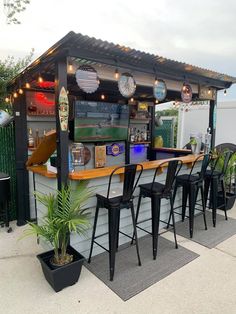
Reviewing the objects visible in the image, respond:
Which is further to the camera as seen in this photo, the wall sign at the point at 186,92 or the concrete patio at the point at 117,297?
the wall sign at the point at 186,92

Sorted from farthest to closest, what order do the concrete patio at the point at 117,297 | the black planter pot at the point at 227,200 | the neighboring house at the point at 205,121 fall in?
the neighboring house at the point at 205,121, the black planter pot at the point at 227,200, the concrete patio at the point at 117,297

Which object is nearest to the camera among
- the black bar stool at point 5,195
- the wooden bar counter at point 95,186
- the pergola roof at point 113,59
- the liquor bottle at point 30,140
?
the pergola roof at point 113,59

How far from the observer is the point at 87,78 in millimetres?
2730

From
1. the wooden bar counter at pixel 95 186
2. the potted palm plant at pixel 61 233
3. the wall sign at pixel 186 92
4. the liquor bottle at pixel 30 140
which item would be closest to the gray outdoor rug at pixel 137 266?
the wooden bar counter at pixel 95 186

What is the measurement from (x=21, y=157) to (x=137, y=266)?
263 centimetres

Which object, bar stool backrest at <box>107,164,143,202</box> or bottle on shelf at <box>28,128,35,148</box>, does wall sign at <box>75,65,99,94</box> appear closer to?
bar stool backrest at <box>107,164,143,202</box>

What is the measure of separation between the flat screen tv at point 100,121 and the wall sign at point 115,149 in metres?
0.20

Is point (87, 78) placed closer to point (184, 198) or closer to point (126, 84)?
point (126, 84)

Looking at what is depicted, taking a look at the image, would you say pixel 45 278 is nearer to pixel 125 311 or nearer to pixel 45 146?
pixel 125 311

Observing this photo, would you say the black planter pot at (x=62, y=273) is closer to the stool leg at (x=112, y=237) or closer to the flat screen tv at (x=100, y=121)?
the stool leg at (x=112, y=237)

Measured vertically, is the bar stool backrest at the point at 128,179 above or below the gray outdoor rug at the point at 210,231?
above

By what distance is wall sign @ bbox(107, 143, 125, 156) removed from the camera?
5785 mm

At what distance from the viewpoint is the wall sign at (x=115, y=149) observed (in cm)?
579

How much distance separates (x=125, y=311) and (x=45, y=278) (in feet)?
3.19
